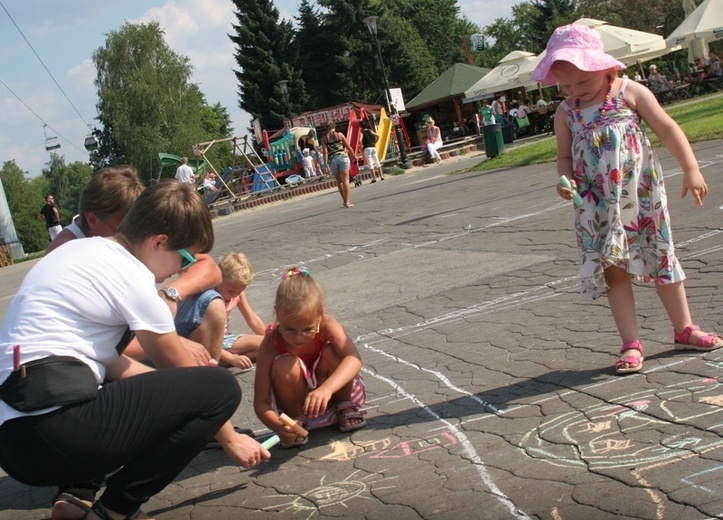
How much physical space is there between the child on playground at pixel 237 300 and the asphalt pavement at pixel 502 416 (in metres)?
0.21

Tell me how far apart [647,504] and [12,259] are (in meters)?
31.8

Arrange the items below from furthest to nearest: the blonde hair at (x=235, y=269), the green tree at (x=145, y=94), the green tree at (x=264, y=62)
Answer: the green tree at (x=145, y=94)
the green tree at (x=264, y=62)
the blonde hair at (x=235, y=269)

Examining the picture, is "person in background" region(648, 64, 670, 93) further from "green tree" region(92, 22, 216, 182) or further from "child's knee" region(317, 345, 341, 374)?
"green tree" region(92, 22, 216, 182)

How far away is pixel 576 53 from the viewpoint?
14.2 feet

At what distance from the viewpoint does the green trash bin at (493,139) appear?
2231cm

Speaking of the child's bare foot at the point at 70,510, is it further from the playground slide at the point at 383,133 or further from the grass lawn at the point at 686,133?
the playground slide at the point at 383,133

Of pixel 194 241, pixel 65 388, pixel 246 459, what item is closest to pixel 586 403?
pixel 246 459

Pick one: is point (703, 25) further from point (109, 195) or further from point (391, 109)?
point (109, 195)

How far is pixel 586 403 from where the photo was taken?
3.96 meters

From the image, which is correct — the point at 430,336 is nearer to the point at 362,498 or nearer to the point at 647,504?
the point at 362,498

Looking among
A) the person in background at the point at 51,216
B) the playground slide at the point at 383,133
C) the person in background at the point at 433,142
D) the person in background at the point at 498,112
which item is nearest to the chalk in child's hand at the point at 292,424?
the person in background at the point at 51,216

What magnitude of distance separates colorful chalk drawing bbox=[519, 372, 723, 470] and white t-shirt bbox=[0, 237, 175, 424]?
1.60 metres

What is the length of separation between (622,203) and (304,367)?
173cm

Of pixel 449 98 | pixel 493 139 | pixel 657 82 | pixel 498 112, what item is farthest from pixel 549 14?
pixel 493 139
